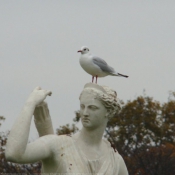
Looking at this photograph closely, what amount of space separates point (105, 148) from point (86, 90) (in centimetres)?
96

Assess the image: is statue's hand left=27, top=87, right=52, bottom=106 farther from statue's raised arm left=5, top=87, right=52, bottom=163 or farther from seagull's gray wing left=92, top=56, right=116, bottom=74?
seagull's gray wing left=92, top=56, right=116, bottom=74

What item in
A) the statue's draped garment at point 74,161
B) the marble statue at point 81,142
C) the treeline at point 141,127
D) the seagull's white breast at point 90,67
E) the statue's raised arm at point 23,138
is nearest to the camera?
the statue's raised arm at point 23,138

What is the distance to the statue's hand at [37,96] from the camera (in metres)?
15.5

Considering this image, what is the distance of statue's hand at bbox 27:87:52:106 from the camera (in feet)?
50.8

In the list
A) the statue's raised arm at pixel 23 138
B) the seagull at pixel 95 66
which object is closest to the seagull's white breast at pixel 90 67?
the seagull at pixel 95 66

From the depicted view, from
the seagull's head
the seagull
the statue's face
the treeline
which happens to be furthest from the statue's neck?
the treeline

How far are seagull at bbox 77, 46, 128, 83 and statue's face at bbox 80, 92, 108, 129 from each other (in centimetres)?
279

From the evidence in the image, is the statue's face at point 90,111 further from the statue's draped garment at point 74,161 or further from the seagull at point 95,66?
the seagull at point 95,66

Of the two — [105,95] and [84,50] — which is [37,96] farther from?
[84,50]

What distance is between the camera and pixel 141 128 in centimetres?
5988

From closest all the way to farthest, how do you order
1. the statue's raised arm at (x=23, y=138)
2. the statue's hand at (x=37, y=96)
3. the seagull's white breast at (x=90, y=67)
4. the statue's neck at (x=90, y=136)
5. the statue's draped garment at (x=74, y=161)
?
the statue's raised arm at (x=23, y=138)
the statue's hand at (x=37, y=96)
the statue's draped garment at (x=74, y=161)
the statue's neck at (x=90, y=136)
the seagull's white breast at (x=90, y=67)

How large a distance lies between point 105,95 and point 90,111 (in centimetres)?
33

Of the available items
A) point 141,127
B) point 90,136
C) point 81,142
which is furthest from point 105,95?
point 141,127

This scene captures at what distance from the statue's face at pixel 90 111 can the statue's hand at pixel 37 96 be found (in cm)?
55
